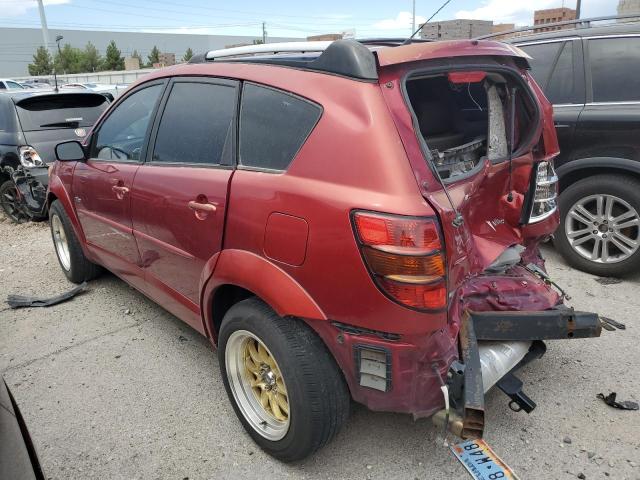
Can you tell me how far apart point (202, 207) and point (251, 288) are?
510 mm

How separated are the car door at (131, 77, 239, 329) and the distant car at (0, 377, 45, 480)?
105 cm

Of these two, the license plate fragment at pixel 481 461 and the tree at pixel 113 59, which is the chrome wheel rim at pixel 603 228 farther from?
the tree at pixel 113 59

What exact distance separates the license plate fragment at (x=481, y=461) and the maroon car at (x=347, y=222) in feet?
0.92

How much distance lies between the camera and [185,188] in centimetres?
252

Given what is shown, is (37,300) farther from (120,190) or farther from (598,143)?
(598,143)

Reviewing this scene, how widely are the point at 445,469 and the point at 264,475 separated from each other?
2.68 ft

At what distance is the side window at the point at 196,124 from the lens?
246 cm

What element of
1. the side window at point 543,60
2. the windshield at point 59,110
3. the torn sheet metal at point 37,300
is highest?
the side window at point 543,60

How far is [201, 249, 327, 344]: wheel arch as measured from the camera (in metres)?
1.97

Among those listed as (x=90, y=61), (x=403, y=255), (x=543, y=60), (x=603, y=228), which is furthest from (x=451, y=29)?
(x=90, y=61)

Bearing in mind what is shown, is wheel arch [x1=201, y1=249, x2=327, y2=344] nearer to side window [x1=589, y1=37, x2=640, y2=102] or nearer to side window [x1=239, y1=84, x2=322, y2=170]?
side window [x1=239, y1=84, x2=322, y2=170]

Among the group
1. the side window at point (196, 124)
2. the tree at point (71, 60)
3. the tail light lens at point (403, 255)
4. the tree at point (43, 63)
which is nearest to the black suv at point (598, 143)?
the tail light lens at point (403, 255)

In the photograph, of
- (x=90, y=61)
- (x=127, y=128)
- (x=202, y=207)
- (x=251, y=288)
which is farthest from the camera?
(x=90, y=61)

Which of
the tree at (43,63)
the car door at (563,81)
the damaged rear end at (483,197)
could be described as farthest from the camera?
the tree at (43,63)
